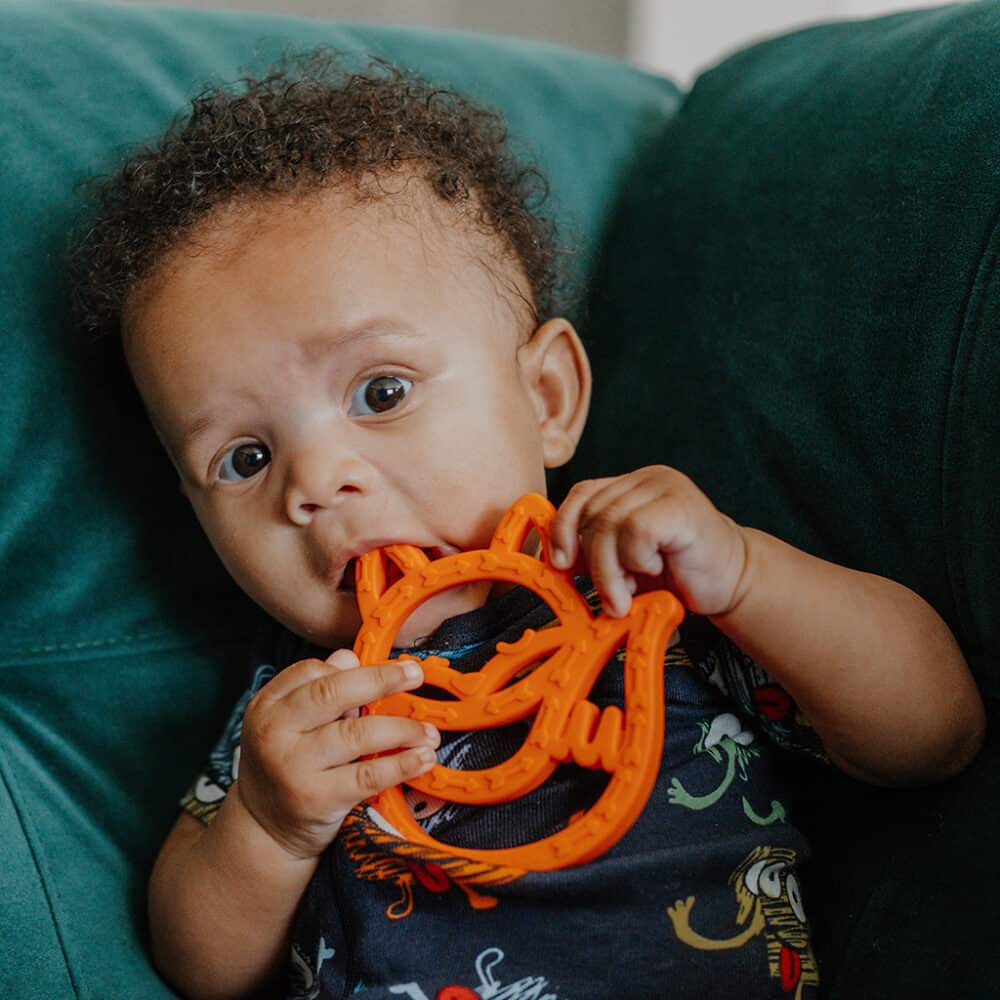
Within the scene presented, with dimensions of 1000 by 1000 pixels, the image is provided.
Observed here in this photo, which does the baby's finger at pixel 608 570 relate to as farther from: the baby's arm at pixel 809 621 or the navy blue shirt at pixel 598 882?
the navy blue shirt at pixel 598 882

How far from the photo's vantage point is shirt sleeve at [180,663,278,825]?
1.03 metres

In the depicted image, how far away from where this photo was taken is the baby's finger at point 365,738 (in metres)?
0.82

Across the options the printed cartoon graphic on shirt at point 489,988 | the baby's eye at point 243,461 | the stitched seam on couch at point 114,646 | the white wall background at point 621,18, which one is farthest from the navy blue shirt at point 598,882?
the white wall background at point 621,18

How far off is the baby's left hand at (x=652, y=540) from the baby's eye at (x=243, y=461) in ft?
0.91

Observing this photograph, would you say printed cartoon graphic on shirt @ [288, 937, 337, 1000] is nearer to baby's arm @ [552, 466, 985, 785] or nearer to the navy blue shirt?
the navy blue shirt

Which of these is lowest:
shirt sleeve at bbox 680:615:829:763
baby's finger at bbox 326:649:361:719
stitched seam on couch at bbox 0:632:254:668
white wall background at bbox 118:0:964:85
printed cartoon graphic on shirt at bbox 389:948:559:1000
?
stitched seam on couch at bbox 0:632:254:668

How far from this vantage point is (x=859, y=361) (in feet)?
3.10

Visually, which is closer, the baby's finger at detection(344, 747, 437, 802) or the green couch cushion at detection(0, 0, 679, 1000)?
the baby's finger at detection(344, 747, 437, 802)

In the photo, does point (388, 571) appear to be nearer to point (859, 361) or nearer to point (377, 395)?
point (377, 395)

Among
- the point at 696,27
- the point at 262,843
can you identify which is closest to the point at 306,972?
the point at 262,843

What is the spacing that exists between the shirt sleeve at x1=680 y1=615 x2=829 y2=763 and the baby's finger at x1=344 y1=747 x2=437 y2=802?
240mm

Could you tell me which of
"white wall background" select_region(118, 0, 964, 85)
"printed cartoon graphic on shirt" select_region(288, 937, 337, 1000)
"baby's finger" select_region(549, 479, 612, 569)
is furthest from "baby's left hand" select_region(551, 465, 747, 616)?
"white wall background" select_region(118, 0, 964, 85)

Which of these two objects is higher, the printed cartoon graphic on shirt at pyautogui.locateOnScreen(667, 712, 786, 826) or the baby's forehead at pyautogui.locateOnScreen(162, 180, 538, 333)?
the baby's forehead at pyautogui.locateOnScreen(162, 180, 538, 333)

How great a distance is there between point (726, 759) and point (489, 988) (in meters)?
0.25
